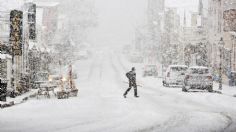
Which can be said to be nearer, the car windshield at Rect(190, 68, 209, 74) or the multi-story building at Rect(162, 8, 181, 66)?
the car windshield at Rect(190, 68, 209, 74)

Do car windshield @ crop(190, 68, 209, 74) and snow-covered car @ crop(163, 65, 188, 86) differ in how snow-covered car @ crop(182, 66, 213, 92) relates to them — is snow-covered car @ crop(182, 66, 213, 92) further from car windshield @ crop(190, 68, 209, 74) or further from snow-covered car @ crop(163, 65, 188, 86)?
snow-covered car @ crop(163, 65, 188, 86)

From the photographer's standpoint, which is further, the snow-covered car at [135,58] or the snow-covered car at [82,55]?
the snow-covered car at [135,58]

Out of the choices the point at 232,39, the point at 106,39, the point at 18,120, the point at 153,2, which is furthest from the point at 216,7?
the point at 106,39

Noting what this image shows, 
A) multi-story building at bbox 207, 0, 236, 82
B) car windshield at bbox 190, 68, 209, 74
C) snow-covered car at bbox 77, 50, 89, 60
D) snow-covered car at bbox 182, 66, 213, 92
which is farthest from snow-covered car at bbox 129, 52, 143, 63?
snow-covered car at bbox 182, 66, 213, 92

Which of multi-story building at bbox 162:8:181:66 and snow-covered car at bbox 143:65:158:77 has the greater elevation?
multi-story building at bbox 162:8:181:66

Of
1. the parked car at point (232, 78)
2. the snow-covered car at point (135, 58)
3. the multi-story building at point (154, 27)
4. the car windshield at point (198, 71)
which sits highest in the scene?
the multi-story building at point (154, 27)

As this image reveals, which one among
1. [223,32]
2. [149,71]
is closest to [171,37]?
[149,71]

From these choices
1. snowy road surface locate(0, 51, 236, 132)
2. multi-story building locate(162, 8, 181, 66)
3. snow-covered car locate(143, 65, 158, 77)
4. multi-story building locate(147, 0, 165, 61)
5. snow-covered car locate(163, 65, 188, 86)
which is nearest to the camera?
snowy road surface locate(0, 51, 236, 132)

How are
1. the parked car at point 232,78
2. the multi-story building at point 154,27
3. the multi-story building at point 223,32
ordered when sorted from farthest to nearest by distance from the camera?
the multi-story building at point 154,27, the parked car at point 232,78, the multi-story building at point 223,32

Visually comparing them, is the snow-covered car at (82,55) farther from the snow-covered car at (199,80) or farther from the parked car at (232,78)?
the snow-covered car at (199,80)

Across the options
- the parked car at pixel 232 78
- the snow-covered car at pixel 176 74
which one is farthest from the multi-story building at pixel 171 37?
the snow-covered car at pixel 176 74

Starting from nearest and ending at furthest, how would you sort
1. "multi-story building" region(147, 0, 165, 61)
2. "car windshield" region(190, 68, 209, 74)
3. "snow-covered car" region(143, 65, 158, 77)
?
"car windshield" region(190, 68, 209, 74) < "snow-covered car" region(143, 65, 158, 77) < "multi-story building" region(147, 0, 165, 61)

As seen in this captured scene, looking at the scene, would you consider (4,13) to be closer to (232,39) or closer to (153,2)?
(232,39)

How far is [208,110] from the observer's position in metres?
20.6
